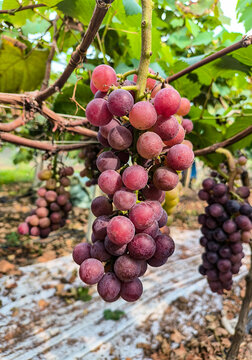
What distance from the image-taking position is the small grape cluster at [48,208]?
133cm

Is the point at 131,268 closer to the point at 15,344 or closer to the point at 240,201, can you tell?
the point at 240,201

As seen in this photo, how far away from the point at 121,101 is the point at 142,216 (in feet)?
0.63

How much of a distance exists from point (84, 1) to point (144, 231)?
65cm

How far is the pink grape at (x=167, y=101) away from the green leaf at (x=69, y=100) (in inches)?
24.3

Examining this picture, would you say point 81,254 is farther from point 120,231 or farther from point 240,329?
point 240,329

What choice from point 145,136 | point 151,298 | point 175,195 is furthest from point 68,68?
point 151,298

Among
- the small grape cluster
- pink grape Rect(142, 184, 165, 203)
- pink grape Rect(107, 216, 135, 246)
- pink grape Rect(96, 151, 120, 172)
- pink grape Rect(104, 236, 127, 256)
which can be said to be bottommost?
→ the small grape cluster

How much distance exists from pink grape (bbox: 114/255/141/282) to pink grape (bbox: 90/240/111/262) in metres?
0.03

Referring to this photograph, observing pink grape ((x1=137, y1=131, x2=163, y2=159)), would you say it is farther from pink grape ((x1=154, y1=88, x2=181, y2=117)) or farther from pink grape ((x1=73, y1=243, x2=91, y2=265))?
pink grape ((x1=73, y1=243, x2=91, y2=265))

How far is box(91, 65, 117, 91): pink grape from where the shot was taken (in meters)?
0.46

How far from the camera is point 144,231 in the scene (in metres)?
0.50

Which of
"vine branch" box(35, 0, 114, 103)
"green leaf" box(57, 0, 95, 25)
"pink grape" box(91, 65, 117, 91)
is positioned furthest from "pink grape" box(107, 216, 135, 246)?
"green leaf" box(57, 0, 95, 25)

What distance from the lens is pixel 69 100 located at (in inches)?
41.4

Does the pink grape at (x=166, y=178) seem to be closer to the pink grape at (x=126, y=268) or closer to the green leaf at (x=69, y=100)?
the pink grape at (x=126, y=268)
